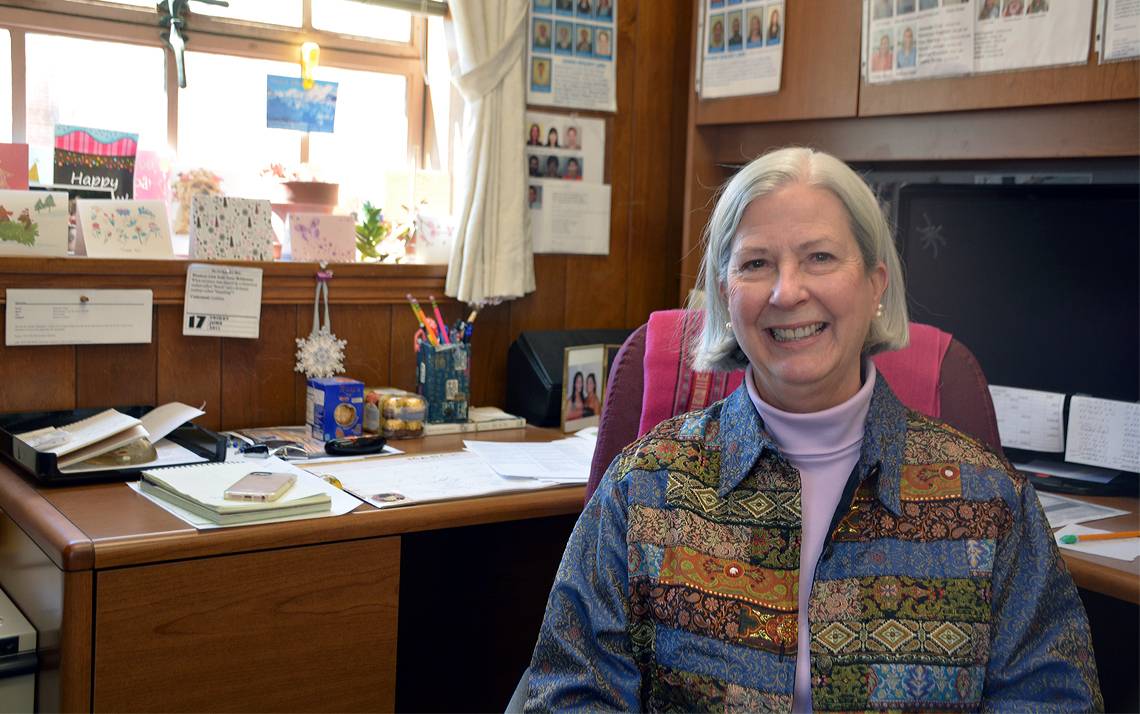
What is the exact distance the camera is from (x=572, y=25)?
8.87 ft

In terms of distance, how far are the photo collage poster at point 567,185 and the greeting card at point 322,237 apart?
44 cm

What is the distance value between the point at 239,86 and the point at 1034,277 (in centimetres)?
169

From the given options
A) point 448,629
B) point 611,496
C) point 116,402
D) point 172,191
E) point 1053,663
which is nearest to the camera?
point 1053,663

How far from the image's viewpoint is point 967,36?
2092mm

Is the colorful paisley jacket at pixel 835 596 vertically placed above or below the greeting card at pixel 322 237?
below

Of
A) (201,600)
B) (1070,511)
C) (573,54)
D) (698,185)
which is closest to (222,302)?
(201,600)

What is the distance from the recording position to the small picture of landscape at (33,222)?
2.09m

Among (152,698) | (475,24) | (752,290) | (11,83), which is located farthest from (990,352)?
(11,83)

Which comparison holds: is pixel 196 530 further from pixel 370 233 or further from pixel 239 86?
pixel 239 86

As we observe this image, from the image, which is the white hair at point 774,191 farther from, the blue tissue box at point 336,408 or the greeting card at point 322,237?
the greeting card at point 322,237

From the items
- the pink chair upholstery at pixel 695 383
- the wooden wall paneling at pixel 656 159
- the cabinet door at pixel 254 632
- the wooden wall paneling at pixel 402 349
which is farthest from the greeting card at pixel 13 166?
the wooden wall paneling at pixel 656 159

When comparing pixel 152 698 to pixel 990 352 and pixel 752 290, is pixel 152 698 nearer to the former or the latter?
pixel 752 290

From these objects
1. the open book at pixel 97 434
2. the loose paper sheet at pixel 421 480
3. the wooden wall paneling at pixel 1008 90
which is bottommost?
the loose paper sheet at pixel 421 480

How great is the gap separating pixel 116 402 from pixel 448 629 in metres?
0.90
